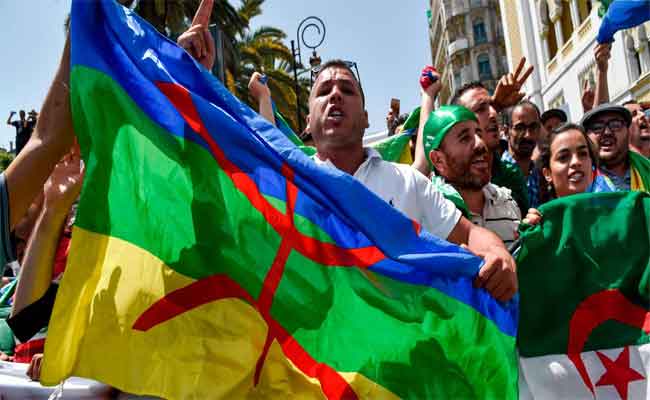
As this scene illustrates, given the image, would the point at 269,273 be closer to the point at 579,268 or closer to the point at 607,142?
the point at 579,268

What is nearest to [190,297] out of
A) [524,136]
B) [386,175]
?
[386,175]

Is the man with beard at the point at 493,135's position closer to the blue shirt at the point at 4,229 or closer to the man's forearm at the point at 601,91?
the man's forearm at the point at 601,91

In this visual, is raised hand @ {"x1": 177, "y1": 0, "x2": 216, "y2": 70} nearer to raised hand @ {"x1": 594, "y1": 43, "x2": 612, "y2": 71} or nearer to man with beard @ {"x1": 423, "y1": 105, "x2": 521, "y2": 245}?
man with beard @ {"x1": 423, "y1": 105, "x2": 521, "y2": 245}

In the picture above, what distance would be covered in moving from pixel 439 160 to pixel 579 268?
2.68 feet

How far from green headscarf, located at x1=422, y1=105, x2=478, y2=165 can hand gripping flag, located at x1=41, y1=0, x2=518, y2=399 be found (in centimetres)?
95

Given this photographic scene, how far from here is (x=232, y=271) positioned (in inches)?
89.1

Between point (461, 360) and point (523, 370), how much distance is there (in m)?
0.54

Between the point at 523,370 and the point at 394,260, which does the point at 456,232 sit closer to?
the point at 394,260

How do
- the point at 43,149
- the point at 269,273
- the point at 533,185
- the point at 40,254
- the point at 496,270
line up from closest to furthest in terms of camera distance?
the point at 43,149, the point at 496,270, the point at 269,273, the point at 40,254, the point at 533,185

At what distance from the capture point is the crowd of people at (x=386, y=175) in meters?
2.14

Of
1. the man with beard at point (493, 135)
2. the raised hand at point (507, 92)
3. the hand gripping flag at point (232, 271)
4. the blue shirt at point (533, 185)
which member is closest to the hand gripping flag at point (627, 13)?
the raised hand at point (507, 92)

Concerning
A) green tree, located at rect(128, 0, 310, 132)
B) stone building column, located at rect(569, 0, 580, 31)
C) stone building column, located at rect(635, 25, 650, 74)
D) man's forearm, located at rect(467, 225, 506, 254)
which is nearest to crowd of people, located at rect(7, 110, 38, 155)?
green tree, located at rect(128, 0, 310, 132)

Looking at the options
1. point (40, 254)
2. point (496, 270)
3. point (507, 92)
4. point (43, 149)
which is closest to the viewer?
point (43, 149)

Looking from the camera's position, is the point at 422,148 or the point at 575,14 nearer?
the point at 422,148
